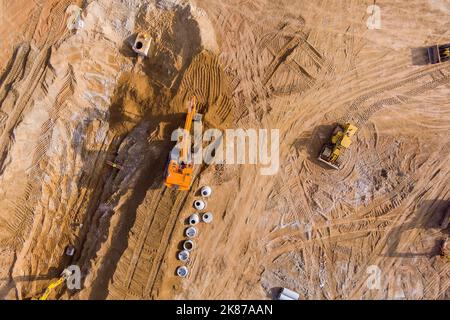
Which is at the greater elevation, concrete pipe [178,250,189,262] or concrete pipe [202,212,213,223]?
concrete pipe [202,212,213,223]

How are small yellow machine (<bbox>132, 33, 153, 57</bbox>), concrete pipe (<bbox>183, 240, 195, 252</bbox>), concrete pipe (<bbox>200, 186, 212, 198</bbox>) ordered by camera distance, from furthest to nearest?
small yellow machine (<bbox>132, 33, 153, 57</bbox>) → concrete pipe (<bbox>200, 186, 212, 198</bbox>) → concrete pipe (<bbox>183, 240, 195, 252</bbox>)

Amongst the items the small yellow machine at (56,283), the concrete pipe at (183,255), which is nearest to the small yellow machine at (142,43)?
the concrete pipe at (183,255)

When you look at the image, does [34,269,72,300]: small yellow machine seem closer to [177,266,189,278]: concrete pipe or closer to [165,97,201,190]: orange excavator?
[177,266,189,278]: concrete pipe

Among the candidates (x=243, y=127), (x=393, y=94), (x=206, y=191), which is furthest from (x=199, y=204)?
(x=393, y=94)

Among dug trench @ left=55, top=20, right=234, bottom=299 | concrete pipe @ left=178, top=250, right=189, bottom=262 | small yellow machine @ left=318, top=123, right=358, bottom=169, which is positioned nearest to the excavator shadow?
small yellow machine @ left=318, top=123, right=358, bottom=169

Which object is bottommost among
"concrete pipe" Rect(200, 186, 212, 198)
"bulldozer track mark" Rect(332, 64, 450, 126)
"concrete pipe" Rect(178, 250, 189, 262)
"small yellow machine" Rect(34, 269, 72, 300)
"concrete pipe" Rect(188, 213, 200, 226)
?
"small yellow machine" Rect(34, 269, 72, 300)

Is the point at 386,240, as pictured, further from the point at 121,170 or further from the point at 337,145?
the point at 121,170
